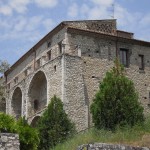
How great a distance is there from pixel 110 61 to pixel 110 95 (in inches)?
439

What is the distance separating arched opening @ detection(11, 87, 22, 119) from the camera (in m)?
39.9

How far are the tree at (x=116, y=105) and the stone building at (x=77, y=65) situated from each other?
22.6 feet

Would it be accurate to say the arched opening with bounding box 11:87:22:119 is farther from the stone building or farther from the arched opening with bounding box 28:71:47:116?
the arched opening with bounding box 28:71:47:116

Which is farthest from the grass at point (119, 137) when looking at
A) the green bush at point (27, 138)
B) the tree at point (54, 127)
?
the tree at point (54, 127)

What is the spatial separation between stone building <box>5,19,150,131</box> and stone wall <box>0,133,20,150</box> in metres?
15.6

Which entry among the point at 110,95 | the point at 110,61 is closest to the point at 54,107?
the point at 110,95

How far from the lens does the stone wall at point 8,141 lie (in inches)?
590

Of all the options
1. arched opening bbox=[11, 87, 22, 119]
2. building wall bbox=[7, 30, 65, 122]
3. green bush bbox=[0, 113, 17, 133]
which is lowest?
green bush bbox=[0, 113, 17, 133]

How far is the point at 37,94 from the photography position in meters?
36.8

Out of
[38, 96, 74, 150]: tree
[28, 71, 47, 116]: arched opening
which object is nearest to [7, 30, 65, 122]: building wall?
[28, 71, 47, 116]: arched opening

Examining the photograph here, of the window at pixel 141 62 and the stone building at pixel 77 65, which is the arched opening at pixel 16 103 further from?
the window at pixel 141 62

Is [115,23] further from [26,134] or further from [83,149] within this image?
[83,149]

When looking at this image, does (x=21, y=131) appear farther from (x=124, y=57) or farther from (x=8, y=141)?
(x=124, y=57)

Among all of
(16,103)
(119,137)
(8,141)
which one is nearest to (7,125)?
(8,141)
